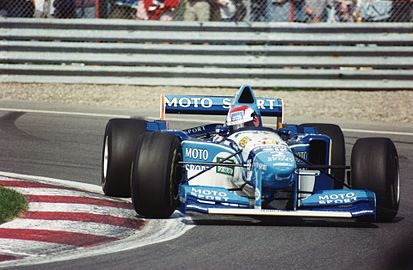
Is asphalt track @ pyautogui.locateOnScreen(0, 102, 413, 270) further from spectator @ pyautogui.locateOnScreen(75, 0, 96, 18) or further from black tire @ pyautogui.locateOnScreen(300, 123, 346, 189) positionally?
spectator @ pyautogui.locateOnScreen(75, 0, 96, 18)

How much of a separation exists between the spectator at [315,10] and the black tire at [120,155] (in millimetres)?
9101

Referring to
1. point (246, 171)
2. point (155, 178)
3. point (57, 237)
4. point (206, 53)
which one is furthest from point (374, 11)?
point (57, 237)

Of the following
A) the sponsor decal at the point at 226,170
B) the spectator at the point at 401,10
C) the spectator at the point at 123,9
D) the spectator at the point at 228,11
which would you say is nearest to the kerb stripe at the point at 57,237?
the sponsor decal at the point at 226,170

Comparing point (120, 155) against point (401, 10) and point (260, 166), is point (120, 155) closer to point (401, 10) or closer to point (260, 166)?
point (260, 166)

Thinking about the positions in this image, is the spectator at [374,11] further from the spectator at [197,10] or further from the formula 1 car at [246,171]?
the formula 1 car at [246,171]

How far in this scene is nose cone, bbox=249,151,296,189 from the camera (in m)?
8.60

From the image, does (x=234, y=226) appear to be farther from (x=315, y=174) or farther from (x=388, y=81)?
(x=388, y=81)

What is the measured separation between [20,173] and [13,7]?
25.5 feet

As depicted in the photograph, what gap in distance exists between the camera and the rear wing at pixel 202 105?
35.7 feet

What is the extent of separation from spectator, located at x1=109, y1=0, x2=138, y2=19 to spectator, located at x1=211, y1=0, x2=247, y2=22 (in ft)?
4.47

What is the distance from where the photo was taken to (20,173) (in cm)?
1145

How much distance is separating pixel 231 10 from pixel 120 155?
29.8ft

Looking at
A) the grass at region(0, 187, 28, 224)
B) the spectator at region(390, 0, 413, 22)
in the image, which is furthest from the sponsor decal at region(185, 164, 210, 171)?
the spectator at region(390, 0, 413, 22)

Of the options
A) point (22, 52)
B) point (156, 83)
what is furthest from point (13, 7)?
point (156, 83)
